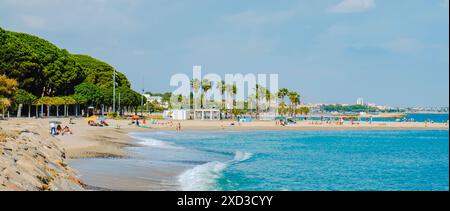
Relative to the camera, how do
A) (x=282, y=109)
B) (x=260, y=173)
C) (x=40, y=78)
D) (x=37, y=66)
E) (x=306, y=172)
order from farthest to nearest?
(x=282, y=109) < (x=40, y=78) < (x=37, y=66) < (x=306, y=172) < (x=260, y=173)

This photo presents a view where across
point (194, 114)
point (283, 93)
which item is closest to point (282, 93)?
point (283, 93)

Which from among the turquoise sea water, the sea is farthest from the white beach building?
the sea

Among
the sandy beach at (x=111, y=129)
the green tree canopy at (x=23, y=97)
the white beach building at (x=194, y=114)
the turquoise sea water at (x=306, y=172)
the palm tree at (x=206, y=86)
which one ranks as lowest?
the turquoise sea water at (x=306, y=172)

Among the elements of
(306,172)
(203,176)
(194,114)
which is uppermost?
(194,114)

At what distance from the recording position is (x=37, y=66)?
63.5m

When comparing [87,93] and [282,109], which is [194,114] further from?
[282,109]

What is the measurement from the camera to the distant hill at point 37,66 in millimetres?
60375

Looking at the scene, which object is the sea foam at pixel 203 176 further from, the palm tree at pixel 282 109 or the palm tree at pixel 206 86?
the palm tree at pixel 282 109

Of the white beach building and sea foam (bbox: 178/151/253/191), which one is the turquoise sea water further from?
the white beach building

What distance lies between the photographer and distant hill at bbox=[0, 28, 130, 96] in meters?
60.4

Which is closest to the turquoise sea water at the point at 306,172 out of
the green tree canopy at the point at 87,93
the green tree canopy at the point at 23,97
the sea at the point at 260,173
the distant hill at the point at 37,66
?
the sea at the point at 260,173

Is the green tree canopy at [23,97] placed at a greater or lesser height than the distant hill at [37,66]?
lesser
